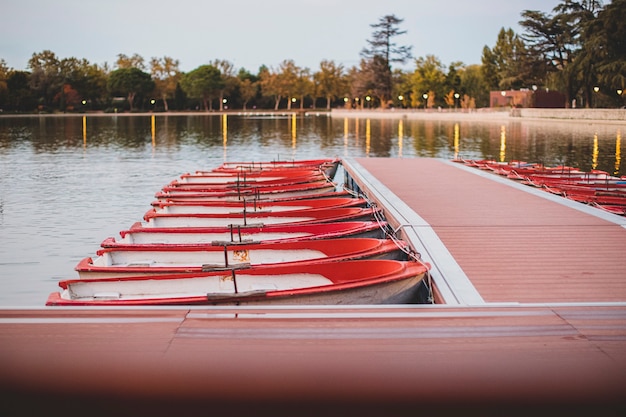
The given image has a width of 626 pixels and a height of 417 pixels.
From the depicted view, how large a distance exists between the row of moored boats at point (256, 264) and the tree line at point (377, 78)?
4893 centimetres

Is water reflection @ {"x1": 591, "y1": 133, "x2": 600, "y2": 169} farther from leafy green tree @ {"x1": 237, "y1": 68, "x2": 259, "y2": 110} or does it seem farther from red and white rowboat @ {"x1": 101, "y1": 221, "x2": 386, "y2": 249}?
leafy green tree @ {"x1": 237, "y1": 68, "x2": 259, "y2": 110}

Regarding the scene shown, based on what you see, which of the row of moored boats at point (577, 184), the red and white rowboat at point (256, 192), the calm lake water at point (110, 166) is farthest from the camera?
the red and white rowboat at point (256, 192)

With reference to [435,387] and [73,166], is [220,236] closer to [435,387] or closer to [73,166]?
[435,387]

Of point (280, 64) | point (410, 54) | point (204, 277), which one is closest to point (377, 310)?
point (204, 277)

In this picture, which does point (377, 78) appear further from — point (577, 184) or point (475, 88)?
point (577, 184)

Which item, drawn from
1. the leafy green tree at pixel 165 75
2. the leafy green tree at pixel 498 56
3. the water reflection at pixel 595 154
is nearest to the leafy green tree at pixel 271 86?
the leafy green tree at pixel 165 75

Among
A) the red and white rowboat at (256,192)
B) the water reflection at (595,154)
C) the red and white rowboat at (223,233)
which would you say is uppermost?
the water reflection at (595,154)

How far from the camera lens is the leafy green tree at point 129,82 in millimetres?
108188

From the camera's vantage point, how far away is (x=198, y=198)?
1166 cm

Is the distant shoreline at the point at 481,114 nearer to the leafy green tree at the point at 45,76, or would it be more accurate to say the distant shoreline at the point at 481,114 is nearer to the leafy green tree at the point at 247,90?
the leafy green tree at the point at 45,76

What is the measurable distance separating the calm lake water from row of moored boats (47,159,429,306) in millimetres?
2151

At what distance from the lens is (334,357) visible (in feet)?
8.80

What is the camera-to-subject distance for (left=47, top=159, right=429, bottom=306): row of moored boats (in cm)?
552

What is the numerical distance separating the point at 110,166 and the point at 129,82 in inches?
3499
